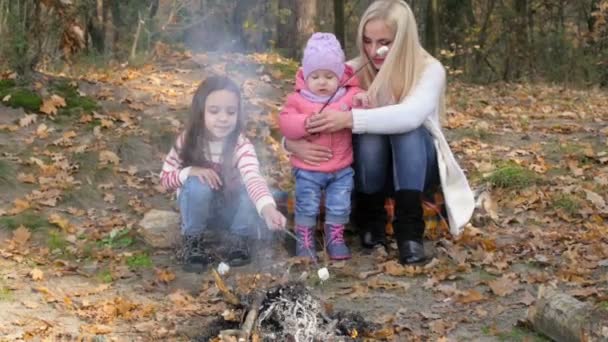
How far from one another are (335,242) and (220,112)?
0.89 m

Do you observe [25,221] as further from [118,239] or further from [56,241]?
[118,239]

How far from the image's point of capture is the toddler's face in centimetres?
410

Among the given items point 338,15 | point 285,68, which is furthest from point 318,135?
point 338,15

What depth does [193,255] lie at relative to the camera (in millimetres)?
4156

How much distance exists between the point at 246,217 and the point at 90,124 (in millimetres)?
2643

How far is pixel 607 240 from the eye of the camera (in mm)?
4414

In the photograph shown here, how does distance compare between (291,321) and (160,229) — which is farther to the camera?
(160,229)

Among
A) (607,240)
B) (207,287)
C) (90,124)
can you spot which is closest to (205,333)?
(207,287)

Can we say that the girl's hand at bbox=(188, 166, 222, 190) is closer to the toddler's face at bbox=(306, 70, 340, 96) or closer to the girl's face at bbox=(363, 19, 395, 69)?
the toddler's face at bbox=(306, 70, 340, 96)

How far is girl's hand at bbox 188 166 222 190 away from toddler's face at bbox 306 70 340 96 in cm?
66

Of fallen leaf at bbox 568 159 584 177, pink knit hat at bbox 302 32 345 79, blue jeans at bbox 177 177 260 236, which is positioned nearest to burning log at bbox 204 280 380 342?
blue jeans at bbox 177 177 260 236

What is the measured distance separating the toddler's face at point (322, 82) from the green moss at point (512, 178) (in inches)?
75.6

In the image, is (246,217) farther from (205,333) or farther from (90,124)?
(90,124)

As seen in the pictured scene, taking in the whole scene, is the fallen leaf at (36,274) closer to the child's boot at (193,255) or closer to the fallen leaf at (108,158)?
the child's boot at (193,255)
